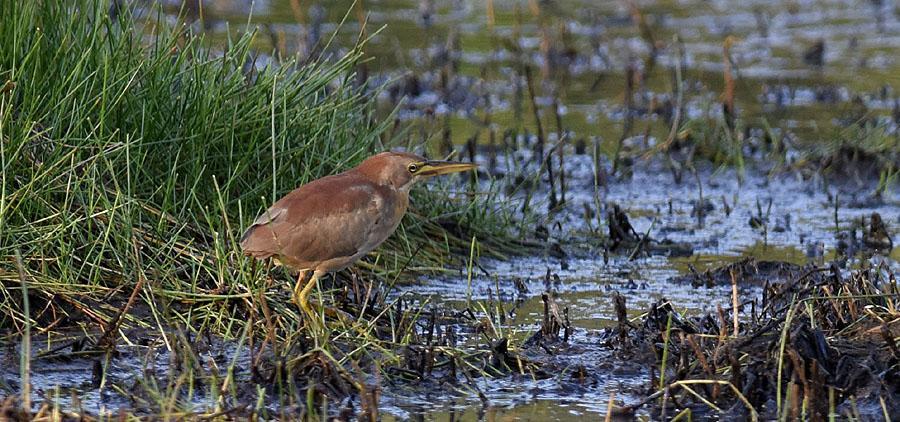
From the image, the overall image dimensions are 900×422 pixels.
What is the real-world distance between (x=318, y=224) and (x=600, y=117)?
19.4ft

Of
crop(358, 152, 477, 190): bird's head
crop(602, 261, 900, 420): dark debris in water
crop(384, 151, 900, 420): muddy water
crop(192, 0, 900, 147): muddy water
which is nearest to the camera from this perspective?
crop(602, 261, 900, 420): dark debris in water

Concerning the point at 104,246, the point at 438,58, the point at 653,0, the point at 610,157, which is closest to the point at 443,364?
the point at 104,246

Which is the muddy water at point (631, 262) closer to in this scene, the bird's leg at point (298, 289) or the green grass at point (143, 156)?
the green grass at point (143, 156)

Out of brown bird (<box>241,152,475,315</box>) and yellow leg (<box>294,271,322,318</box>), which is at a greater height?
brown bird (<box>241,152,475,315</box>)

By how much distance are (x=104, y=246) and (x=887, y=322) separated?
2924mm

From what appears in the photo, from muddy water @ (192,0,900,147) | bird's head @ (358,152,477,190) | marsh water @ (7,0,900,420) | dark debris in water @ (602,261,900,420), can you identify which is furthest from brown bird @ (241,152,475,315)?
muddy water @ (192,0,900,147)

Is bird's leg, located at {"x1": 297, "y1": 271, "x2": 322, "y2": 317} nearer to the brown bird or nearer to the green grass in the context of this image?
the brown bird

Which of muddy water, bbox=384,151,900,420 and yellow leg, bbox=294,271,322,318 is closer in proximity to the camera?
muddy water, bbox=384,151,900,420

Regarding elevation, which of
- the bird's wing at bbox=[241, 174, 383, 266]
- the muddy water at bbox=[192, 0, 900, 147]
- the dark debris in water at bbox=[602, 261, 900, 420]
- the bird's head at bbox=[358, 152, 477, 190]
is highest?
the muddy water at bbox=[192, 0, 900, 147]

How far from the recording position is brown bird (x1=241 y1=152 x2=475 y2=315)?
5.46m

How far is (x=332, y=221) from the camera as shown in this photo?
5.45 m

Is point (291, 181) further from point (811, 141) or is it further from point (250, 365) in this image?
point (811, 141)

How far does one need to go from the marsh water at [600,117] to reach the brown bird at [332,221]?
352mm

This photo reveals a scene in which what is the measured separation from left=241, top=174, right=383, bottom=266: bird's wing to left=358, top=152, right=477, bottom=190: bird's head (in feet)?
0.39
